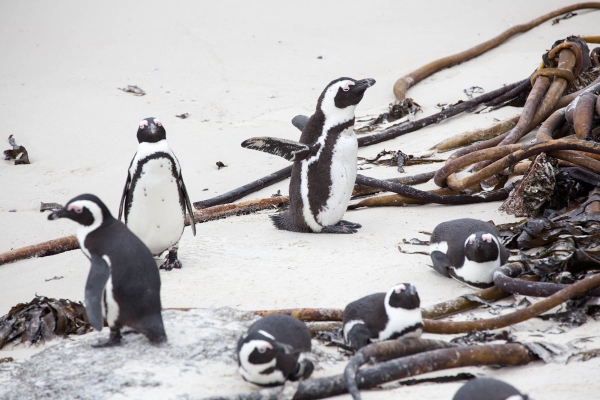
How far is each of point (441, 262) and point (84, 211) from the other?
1660 mm

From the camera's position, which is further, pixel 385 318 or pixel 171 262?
pixel 171 262

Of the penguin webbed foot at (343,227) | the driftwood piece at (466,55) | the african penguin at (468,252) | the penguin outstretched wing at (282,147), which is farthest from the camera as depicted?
the driftwood piece at (466,55)

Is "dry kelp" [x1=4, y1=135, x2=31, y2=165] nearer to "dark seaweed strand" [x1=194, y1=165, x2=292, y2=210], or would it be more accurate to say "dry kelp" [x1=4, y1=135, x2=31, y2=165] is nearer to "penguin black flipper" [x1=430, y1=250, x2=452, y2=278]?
"dark seaweed strand" [x1=194, y1=165, x2=292, y2=210]

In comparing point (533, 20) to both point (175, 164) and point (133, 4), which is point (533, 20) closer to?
point (133, 4)

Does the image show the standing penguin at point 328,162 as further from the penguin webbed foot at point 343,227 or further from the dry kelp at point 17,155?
the dry kelp at point 17,155

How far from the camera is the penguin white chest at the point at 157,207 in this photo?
4004 mm

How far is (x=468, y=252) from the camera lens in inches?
129

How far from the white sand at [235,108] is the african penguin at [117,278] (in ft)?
2.18

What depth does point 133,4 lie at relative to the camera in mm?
9242

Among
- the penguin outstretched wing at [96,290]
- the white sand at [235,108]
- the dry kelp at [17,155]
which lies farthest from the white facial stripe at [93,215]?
the dry kelp at [17,155]

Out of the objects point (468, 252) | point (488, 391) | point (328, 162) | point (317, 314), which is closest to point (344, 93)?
point (328, 162)

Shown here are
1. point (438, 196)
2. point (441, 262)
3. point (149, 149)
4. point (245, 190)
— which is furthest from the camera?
point (245, 190)

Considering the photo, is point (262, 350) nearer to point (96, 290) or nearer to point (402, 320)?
point (402, 320)

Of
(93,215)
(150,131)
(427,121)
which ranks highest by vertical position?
(150,131)
